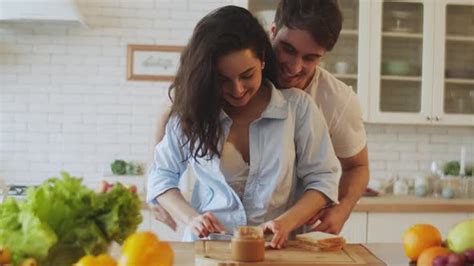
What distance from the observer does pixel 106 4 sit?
11.5 ft

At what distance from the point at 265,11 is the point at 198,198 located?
A: 188 cm

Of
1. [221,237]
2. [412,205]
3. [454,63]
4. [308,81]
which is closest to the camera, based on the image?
[221,237]

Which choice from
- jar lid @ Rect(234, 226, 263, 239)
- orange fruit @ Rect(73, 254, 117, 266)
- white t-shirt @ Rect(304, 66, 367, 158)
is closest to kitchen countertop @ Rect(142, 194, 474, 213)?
white t-shirt @ Rect(304, 66, 367, 158)

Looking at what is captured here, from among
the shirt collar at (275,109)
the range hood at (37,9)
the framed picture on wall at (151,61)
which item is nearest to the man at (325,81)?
the shirt collar at (275,109)

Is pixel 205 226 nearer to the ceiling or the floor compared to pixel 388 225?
nearer to the ceiling

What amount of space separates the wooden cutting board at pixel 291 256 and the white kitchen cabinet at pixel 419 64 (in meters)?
A: 2.08

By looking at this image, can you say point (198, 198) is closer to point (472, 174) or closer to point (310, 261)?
point (310, 261)

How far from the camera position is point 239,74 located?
1.47 metres

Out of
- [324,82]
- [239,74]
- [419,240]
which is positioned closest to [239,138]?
[239,74]

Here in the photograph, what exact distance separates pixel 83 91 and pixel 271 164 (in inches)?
88.0

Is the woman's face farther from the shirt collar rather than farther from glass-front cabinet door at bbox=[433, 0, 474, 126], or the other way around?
glass-front cabinet door at bbox=[433, 0, 474, 126]

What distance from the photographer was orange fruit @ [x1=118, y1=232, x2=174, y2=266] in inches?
35.5

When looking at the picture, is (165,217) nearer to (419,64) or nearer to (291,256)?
(291,256)

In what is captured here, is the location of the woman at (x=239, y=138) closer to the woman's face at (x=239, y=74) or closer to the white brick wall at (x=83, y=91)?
the woman's face at (x=239, y=74)
